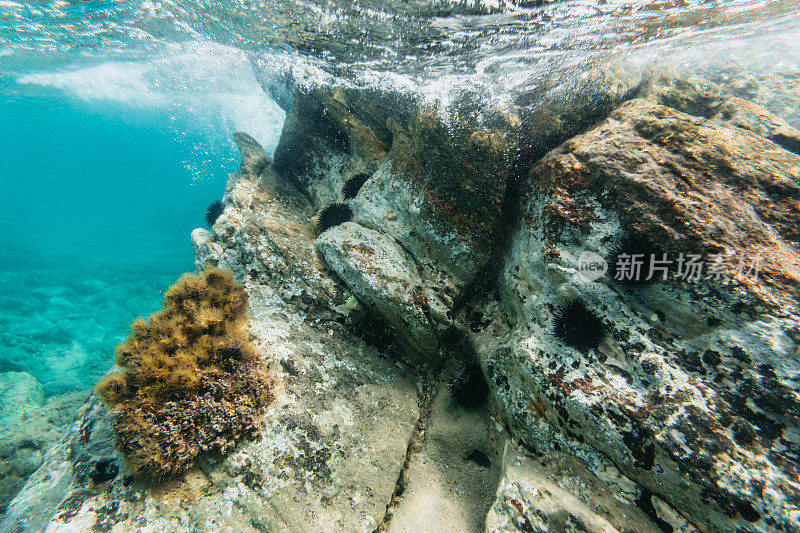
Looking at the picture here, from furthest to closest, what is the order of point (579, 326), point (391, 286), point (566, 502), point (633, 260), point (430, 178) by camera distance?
point (430, 178)
point (391, 286)
point (579, 326)
point (633, 260)
point (566, 502)

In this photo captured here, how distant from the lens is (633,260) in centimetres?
360

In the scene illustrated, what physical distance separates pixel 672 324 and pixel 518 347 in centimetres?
172

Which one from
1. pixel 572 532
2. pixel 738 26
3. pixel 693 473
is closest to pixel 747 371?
pixel 693 473

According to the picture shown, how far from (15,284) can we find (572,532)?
38.2 m

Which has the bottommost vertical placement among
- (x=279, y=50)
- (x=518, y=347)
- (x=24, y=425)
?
(x=24, y=425)

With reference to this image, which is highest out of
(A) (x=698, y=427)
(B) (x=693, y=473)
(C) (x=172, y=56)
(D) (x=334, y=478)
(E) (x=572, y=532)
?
(C) (x=172, y=56)

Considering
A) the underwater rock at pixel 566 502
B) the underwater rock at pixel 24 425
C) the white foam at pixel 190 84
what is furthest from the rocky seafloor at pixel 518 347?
the white foam at pixel 190 84

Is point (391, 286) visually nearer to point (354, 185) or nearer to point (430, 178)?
point (430, 178)

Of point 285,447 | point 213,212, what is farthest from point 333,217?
point 285,447

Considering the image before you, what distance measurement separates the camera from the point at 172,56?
13.6 metres

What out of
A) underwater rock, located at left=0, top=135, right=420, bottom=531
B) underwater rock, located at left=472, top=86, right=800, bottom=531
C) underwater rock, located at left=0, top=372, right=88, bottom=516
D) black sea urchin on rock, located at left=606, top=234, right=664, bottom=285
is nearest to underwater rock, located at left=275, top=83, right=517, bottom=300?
underwater rock, located at left=472, top=86, right=800, bottom=531

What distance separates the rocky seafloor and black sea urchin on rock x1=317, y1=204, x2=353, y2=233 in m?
0.37

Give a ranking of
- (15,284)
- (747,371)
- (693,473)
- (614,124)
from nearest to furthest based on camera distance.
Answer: (693,473), (747,371), (614,124), (15,284)

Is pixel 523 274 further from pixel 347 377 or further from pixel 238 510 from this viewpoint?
pixel 238 510
